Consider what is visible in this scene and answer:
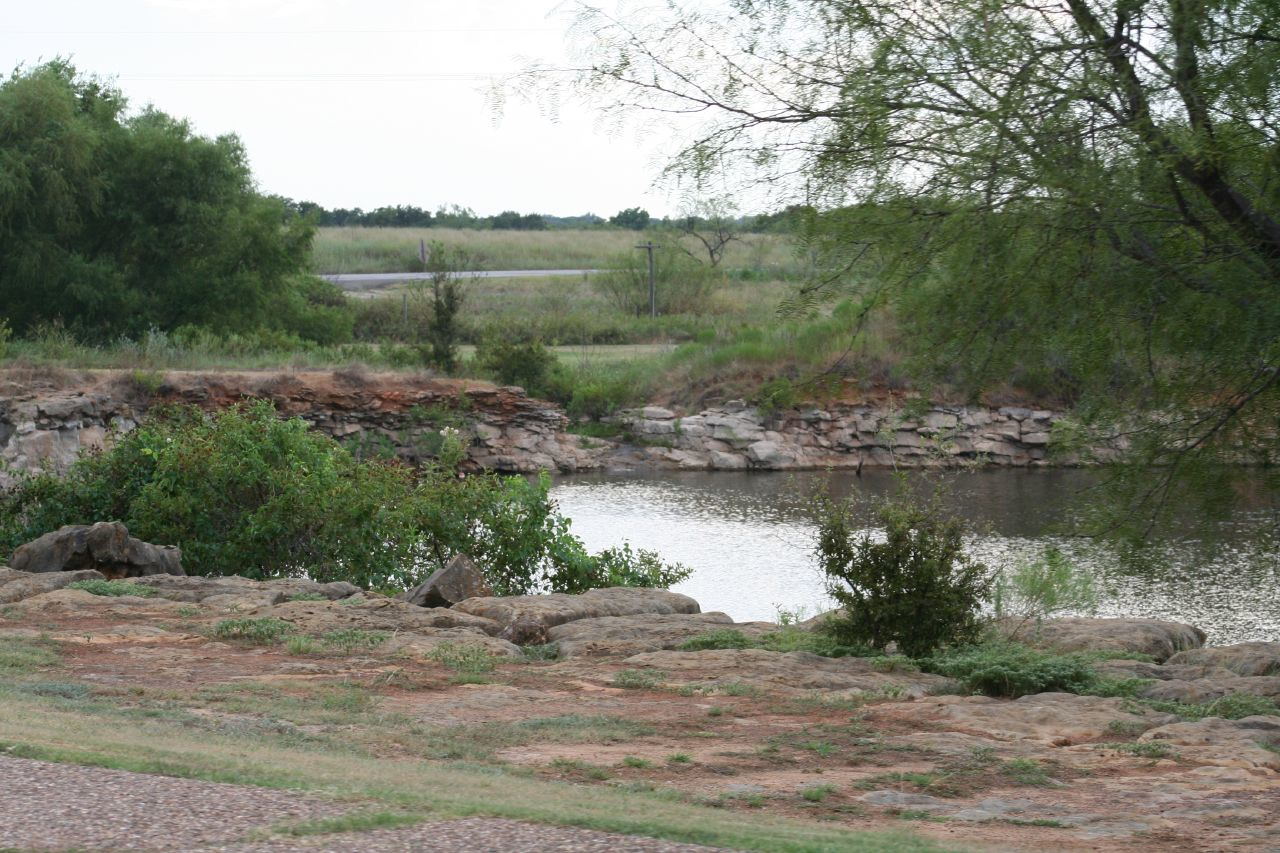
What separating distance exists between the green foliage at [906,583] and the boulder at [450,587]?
421 centimetres

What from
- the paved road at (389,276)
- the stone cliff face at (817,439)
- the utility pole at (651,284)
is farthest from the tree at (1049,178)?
the paved road at (389,276)

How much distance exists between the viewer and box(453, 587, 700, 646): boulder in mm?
12867

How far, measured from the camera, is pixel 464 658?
36.7ft

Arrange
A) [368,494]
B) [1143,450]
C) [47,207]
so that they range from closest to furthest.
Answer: [1143,450] → [368,494] → [47,207]

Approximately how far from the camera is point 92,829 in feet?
17.0

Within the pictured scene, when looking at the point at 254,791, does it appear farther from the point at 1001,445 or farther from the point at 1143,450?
the point at 1001,445

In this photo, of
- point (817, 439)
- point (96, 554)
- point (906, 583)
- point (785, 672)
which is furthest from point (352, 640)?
point (817, 439)

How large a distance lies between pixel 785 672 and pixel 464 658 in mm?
2547

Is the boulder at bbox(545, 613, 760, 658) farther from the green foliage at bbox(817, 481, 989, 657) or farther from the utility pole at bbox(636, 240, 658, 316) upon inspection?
the utility pole at bbox(636, 240, 658, 316)

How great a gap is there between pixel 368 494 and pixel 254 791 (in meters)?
11.9

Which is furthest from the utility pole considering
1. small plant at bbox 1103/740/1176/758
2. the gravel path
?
the gravel path

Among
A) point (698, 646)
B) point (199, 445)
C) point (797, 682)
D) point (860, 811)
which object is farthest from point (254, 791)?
point (199, 445)

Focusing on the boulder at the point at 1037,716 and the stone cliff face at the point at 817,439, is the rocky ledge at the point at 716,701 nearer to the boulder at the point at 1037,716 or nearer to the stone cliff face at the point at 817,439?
the boulder at the point at 1037,716

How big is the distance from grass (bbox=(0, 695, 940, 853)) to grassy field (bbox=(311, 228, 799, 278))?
2228 inches
